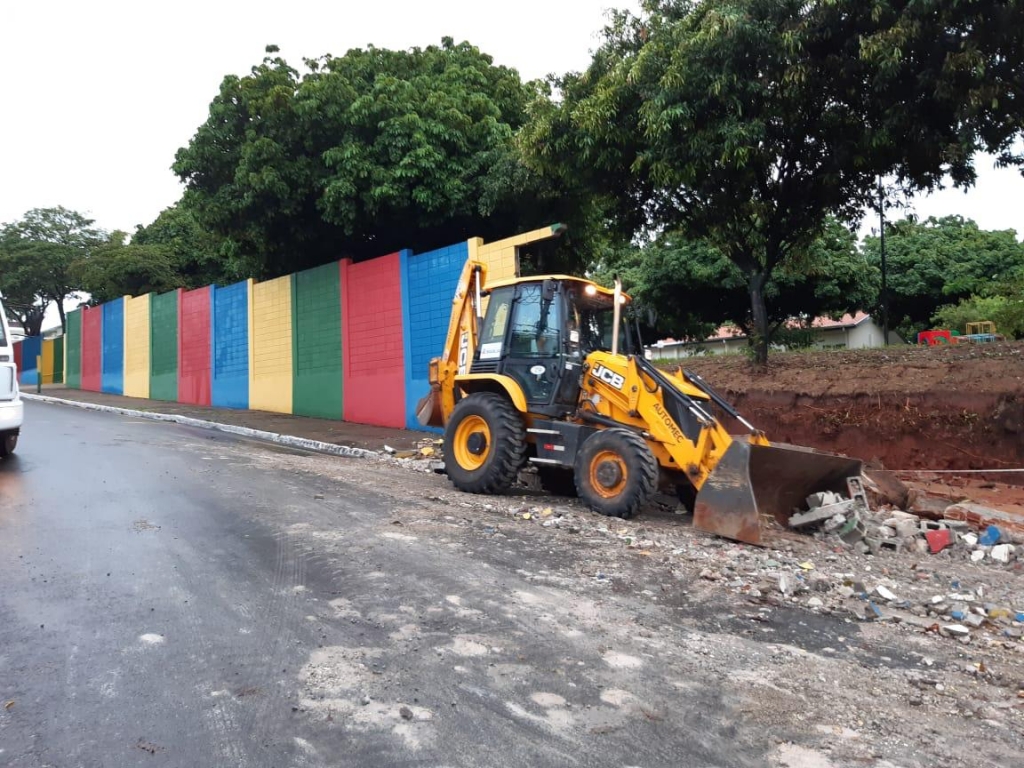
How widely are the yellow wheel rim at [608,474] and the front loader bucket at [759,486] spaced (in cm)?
82

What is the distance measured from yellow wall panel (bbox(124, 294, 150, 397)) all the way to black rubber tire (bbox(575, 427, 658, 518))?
74.9 ft

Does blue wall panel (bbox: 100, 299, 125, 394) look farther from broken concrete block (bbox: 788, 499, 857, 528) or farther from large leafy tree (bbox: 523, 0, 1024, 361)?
broken concrete block (bbox: 788, 499, 857, 528)

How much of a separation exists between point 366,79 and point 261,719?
1529 centimetres

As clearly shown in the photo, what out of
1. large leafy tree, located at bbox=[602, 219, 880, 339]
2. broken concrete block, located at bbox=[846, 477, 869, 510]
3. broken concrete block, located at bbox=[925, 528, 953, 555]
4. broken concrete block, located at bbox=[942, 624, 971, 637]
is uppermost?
large leafy tree, located at bbox=[602, 219, 880, 339]

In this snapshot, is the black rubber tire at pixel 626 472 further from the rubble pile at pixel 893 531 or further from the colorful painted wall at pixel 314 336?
the colorful painted wall at pixel 314 336

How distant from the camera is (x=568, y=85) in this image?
1272 cm

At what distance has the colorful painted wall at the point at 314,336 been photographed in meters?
14.9

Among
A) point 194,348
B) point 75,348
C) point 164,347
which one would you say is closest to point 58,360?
point 75,348

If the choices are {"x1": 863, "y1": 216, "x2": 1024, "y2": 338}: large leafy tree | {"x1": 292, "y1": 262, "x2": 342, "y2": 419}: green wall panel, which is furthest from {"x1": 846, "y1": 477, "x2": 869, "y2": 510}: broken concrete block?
{"x1": 863, "y1": 216, "x2": 1024, "y2": 338}: large leafy tree

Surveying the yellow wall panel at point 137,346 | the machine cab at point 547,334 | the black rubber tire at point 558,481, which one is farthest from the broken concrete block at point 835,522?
the yellow wall panel at point 137,346

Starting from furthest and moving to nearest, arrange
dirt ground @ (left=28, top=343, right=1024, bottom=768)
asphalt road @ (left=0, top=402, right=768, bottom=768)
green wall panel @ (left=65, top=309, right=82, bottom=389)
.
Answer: green wall panel @ (left=65, top=309, right=82, bottom=389) → dirt ground @ (left=28, top=343, right=1024, bottom=768) → asphalt road @ (left=0, top=402, right=768, bottom=768)

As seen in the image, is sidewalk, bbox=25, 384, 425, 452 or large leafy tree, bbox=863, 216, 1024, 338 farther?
large leafy tree, bbox=863, 216, 1024, 338

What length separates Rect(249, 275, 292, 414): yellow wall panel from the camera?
1892 cm

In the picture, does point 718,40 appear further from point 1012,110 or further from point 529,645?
point 529,645
